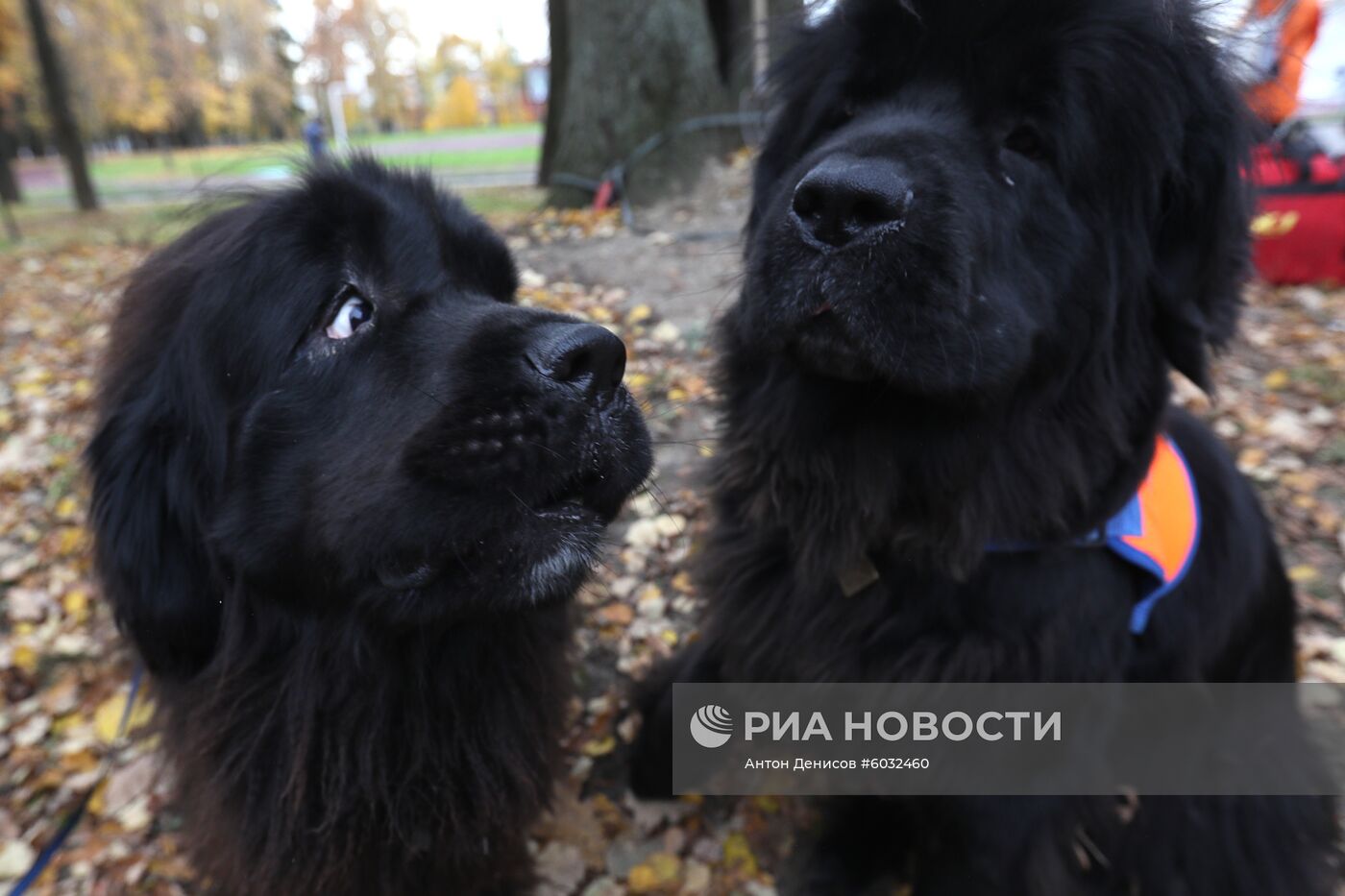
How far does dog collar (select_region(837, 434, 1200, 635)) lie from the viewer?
1.99m

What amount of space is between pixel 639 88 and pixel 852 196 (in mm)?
5606

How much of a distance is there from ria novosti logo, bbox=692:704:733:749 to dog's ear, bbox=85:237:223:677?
4.60 feet

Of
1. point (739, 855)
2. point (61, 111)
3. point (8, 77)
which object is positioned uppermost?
point (8, 77)

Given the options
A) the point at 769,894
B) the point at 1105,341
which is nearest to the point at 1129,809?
the point at 769,894

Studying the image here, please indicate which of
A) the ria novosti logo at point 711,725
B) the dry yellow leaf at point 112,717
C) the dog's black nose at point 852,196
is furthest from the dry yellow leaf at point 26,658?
the dog's black nose at point 852,196

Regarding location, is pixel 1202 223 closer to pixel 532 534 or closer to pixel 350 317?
pixel 532 534

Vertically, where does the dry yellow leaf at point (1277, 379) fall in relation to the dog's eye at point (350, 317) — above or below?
below

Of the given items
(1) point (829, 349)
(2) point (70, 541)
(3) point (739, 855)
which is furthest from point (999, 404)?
(2) point (70, 541)

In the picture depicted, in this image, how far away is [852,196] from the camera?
1.62 metres

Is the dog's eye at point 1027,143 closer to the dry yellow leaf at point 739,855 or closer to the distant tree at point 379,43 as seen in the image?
the dry yellow leaf at point 739,855

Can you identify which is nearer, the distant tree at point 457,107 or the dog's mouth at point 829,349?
the dog's mouth at point 829,349

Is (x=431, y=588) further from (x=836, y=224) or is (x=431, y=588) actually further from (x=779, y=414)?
(x=836, y=224)

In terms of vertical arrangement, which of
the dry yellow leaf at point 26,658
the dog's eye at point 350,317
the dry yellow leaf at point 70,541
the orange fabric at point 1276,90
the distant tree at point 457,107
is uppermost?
the distant tree at point 457,107

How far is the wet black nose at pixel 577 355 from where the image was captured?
158cm
